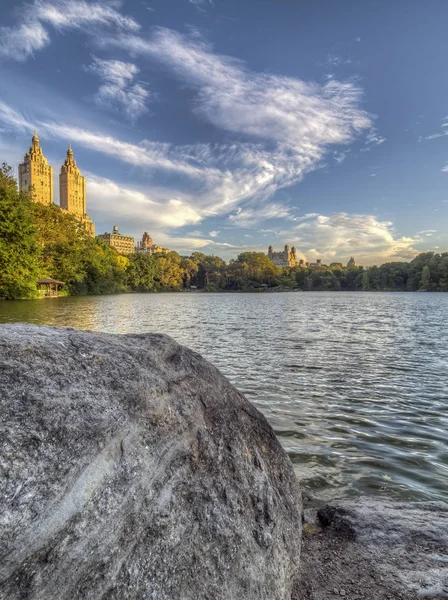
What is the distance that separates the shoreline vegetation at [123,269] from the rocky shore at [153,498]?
45.4 meters

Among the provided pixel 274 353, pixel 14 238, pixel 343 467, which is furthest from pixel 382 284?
pixel 343 467

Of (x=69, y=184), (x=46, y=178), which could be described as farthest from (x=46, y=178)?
(x=69, y=184)

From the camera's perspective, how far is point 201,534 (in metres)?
2.26

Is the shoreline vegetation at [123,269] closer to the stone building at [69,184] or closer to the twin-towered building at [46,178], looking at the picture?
the twin-towered building at [46,178]

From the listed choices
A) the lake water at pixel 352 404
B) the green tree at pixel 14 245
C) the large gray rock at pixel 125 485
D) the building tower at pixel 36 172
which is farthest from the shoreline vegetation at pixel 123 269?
the building tower at pixel 36 172

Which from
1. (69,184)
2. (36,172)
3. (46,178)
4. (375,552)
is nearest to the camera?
(375,552)

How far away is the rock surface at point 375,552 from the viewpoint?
2.58 m

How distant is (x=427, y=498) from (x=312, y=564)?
2.61 metres

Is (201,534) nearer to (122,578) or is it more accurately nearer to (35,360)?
(122,578)

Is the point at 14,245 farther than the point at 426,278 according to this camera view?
No

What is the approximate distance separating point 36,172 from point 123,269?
9852 centimetres

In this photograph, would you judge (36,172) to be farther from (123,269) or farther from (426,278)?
(426,278)

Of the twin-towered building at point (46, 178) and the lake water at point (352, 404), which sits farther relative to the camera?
the twin-towered building at point (46, 178)

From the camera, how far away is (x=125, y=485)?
2.10 m
